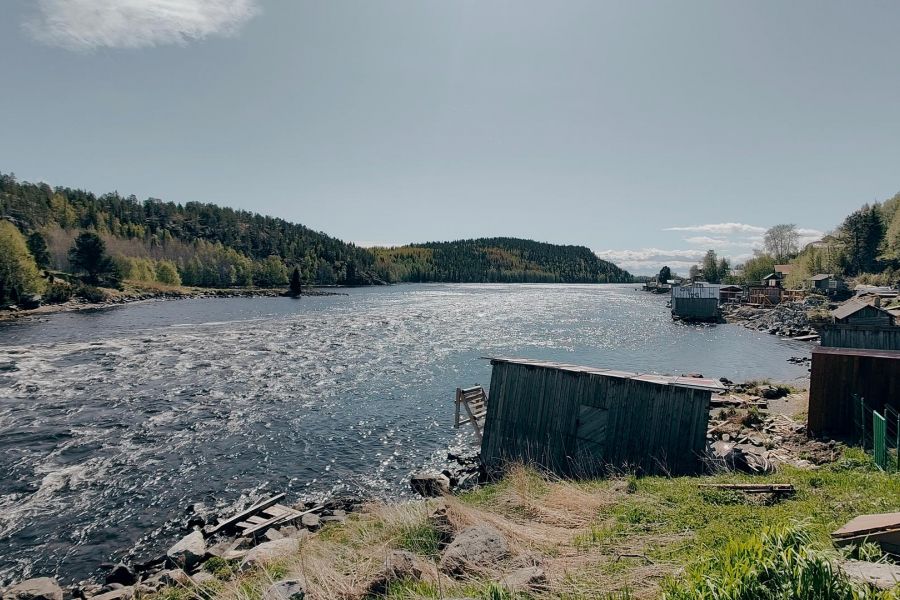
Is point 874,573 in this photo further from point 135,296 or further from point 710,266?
point 710,266

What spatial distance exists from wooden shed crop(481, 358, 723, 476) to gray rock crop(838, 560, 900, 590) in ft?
30.8

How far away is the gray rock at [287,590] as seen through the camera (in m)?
6.83

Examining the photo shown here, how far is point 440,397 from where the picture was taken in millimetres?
31234

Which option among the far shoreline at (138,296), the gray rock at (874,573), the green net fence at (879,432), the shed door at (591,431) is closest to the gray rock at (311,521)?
the shed door at (591,431)

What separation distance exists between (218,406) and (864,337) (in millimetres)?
38604

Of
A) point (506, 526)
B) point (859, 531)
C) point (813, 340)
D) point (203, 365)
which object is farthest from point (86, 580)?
point (813, 340)

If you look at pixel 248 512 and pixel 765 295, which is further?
pixel 765 295

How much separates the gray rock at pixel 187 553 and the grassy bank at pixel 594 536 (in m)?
1.33

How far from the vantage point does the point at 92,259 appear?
3782 inches

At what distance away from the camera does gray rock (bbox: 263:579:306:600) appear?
683 cm

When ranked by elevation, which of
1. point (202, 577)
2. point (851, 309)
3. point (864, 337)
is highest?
point (851, 309)

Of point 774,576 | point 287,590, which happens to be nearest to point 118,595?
point 287,590

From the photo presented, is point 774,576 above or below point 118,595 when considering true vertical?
above

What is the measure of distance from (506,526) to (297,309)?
279ft
